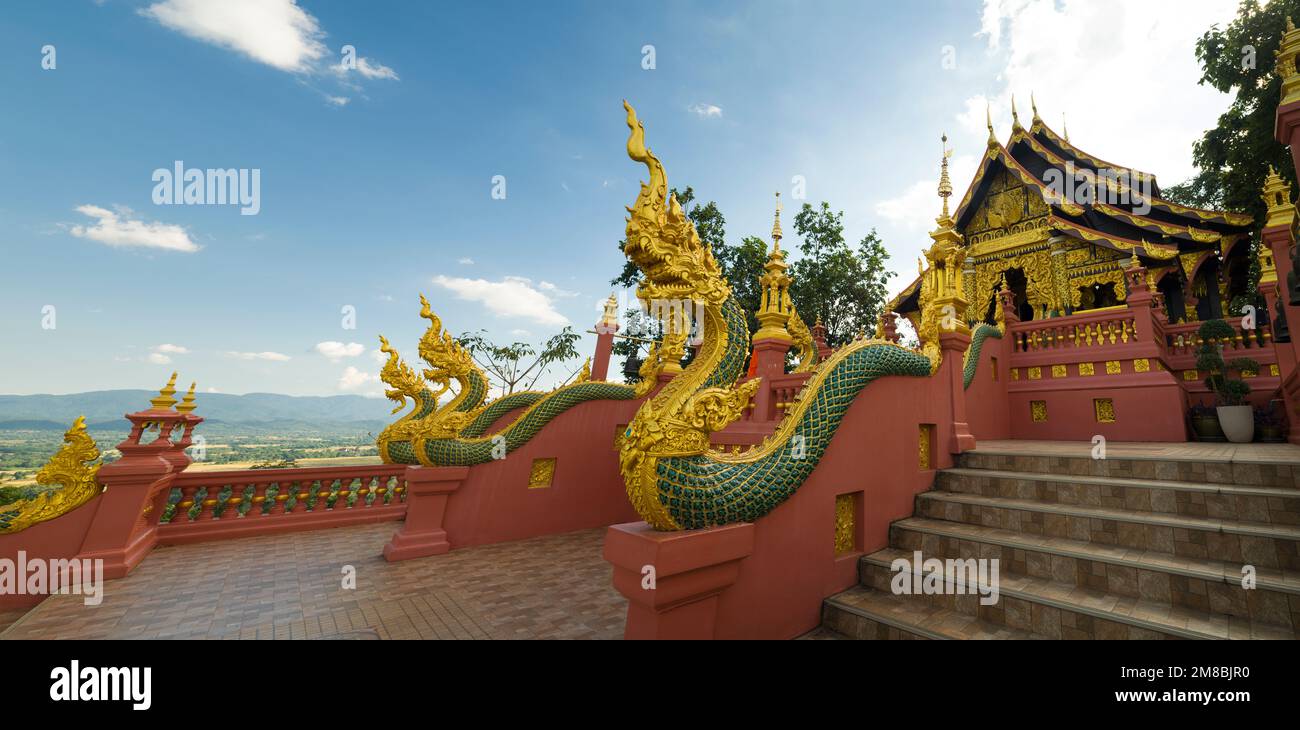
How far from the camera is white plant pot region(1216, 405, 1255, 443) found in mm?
Result: 6555

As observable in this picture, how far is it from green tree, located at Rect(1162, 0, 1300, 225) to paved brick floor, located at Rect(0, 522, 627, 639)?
1794cm

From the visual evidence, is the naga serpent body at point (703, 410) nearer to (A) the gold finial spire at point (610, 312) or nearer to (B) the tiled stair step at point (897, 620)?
(B) the tiled stair step at point (897, 620)

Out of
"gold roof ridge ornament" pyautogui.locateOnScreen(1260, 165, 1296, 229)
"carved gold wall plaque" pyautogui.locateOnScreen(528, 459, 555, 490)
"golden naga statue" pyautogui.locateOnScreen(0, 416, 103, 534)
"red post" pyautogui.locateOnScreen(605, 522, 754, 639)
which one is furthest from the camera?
"carved gold wall plaque" pyautogui.locateOnScreen(528, 459, 555, 490)

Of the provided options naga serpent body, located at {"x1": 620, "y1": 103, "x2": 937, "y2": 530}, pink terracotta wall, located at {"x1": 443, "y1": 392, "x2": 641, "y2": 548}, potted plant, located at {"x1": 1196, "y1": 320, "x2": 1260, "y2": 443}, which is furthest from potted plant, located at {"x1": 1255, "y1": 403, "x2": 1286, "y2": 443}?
pink terracotta wall, located at {"x1": 443, "y1": 392, "x2": 641, "y2": 548}

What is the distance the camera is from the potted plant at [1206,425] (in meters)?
7.08

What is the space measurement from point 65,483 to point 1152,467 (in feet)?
36.0

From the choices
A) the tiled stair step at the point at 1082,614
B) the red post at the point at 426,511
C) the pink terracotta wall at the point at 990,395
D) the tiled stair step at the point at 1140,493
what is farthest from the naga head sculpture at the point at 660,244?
the pink terracotta wall at the point at 990,395

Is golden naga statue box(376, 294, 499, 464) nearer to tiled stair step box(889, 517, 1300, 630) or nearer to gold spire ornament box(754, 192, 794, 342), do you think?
gold spire ornament box(754, 192, 794, 342)

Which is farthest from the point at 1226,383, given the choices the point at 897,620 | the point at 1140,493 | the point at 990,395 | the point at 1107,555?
the point at 897,620

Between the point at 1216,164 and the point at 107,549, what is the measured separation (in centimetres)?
2466

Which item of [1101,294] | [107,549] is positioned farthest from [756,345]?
[1101,294]

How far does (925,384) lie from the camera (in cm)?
491

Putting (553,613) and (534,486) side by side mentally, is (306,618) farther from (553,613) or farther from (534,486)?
(534,486)

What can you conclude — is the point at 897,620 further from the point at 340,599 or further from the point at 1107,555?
the point at 340,599
